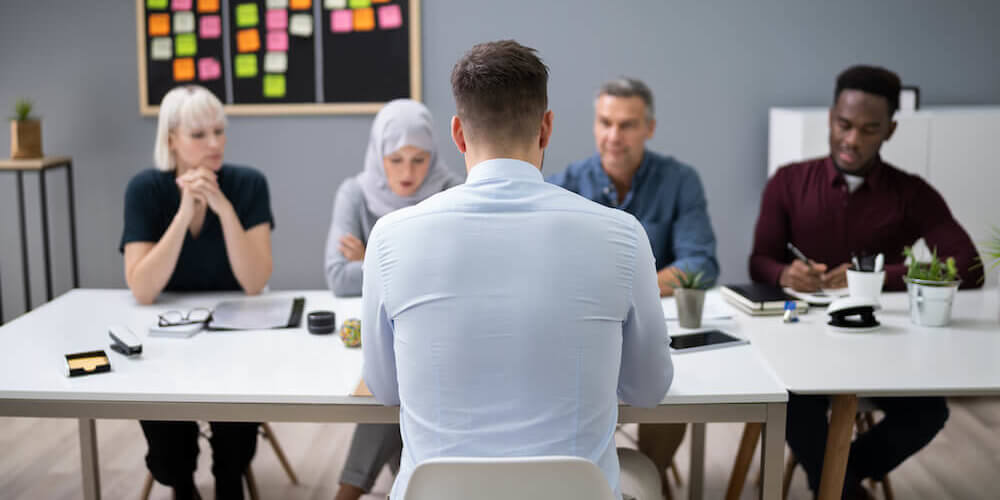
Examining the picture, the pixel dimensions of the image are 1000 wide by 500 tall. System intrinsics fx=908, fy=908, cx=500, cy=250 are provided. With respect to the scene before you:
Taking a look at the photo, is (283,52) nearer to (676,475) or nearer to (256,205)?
(256,205)

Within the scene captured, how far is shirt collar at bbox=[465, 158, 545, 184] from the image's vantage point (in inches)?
57.1

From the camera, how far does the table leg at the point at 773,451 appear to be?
1846 millimetres

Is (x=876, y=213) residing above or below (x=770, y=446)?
above

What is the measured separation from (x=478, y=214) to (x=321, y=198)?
10.2 feet

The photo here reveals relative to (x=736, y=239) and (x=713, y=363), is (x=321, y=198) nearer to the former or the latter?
(x=736, y=239)

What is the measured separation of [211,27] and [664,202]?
7.93 feet

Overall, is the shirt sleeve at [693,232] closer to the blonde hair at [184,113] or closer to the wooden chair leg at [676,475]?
the wooden chair leg at [676,475]

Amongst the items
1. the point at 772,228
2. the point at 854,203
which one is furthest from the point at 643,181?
the point at 854,203

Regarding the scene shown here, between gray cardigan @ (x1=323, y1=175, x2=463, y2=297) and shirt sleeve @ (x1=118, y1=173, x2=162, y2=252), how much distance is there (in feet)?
1.74

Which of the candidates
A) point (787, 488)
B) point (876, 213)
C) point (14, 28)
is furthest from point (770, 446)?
point (14, 28)

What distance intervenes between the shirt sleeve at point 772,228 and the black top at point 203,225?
1.60 meters

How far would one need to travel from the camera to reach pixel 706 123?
4.23 meters

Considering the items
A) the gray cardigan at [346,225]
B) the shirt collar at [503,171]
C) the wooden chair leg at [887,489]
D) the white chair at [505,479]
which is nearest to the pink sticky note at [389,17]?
the gray cardigan at [346,225]

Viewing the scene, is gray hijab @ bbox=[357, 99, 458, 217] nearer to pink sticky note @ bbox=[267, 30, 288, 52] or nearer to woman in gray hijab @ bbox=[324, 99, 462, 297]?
woman in gray hijab @ bbox=[324, 99, 462, 297]
